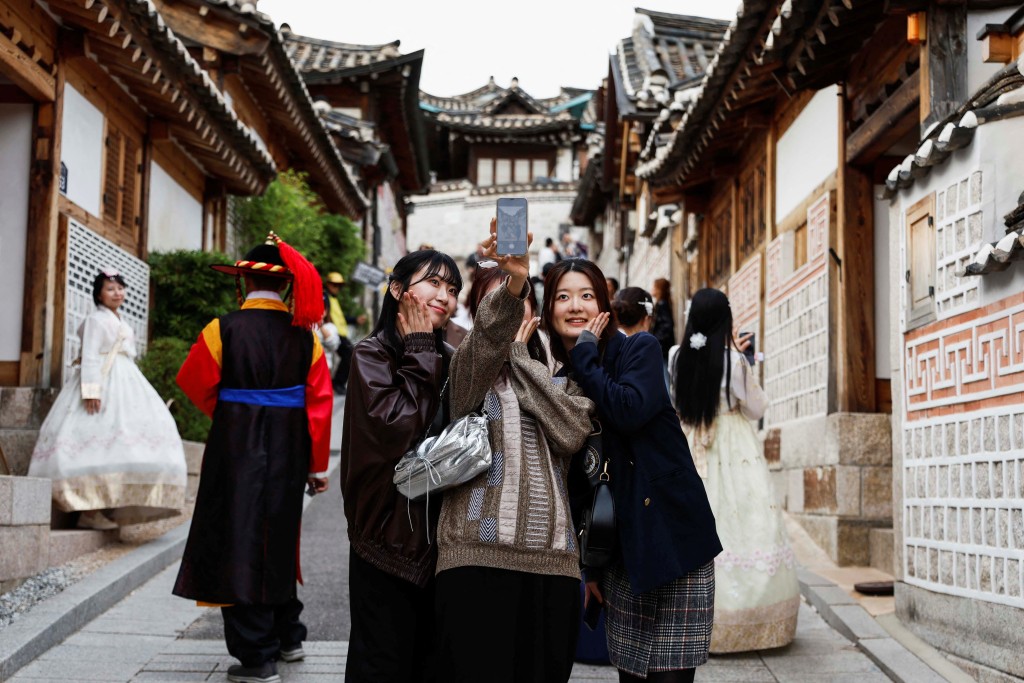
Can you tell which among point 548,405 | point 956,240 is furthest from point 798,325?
point 548,405

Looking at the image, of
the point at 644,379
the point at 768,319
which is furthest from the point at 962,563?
the point at 768,319

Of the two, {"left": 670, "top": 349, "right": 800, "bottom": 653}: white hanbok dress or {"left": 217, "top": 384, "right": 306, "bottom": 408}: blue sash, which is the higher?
{"left": 217, "top": 384, "right": 306, "bottom": 408}: blue sash

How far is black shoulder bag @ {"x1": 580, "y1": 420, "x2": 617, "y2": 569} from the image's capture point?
3574 mm

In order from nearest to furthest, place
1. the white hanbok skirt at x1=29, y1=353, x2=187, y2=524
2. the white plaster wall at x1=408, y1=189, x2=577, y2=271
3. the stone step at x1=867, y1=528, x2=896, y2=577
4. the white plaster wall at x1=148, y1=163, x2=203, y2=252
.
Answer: the white hanbok skirt at x1=29, y1=353, x2=187, y2=524 → the stone step at x1=867, y1=528, x2=896, y2=577 → the white plaster wall at x1=148, y1=163, x2=203, y2=252 → the white plaster wall at x1=408, y1=189, x2=577, y2=271

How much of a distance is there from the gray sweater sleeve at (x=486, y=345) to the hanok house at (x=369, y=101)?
18.3 m

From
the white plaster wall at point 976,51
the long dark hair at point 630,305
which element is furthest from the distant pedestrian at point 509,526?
the white plaster wall at point 976,51

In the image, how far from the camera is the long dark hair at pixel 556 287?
12.5 feet

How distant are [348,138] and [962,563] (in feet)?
60.5

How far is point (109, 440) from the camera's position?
760 cm

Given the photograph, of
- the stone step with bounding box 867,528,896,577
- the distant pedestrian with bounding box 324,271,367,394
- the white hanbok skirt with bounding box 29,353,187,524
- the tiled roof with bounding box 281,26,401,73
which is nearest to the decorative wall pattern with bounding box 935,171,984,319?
the stone step with bounding box 867,528,896,577

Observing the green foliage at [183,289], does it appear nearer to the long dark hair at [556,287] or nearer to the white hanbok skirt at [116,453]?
the white hanbok skirt at [116,453]

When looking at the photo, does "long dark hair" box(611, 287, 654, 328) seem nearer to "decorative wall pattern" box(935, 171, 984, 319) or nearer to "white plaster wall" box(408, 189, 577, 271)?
"decorative wall pattern" box(935, 171, 984, 319)

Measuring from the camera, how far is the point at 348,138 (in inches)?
877

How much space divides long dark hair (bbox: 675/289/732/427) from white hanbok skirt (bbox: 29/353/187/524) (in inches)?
156
